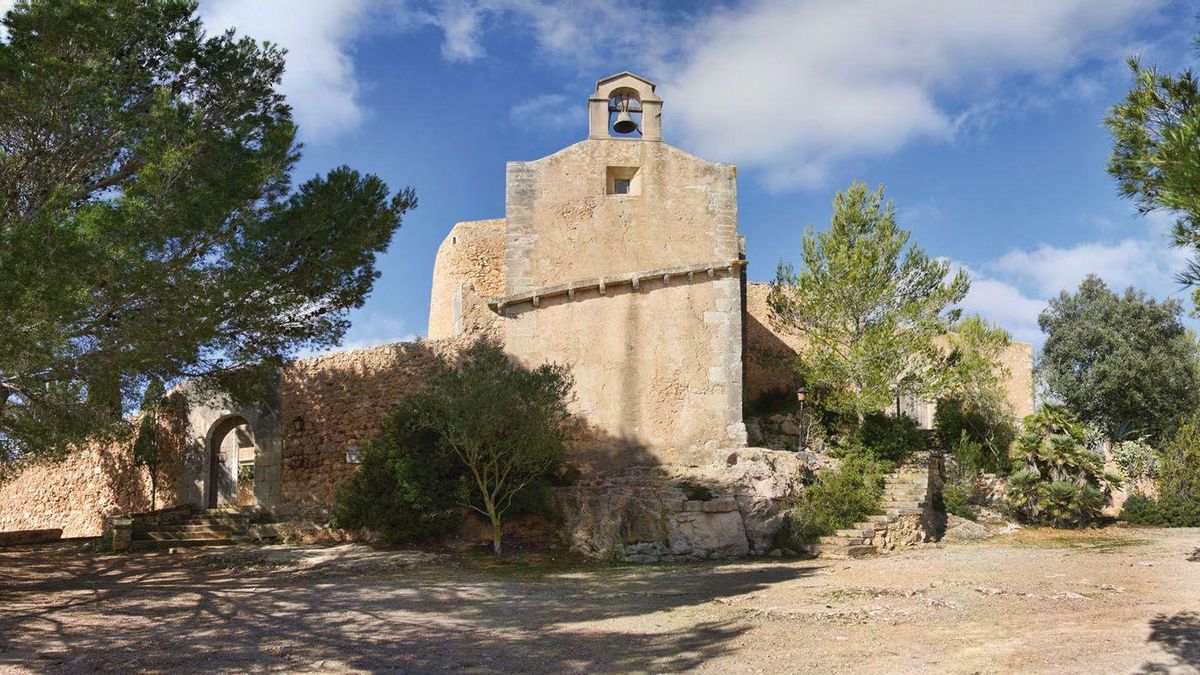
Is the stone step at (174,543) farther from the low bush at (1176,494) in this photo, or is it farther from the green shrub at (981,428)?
the low bush at (1176,494)

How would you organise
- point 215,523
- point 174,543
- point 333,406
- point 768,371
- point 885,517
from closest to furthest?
point 885,517
point 174,543
point 215,523
point 333,406
point 768,371

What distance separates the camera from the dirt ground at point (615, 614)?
26.0 ft

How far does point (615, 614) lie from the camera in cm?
1002

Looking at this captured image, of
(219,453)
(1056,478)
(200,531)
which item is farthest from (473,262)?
(1056,478)

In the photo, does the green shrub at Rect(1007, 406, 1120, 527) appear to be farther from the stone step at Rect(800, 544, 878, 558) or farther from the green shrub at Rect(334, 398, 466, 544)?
the green shrub at Rect(334, 398, 466, 544)

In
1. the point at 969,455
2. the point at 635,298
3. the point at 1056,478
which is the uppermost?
the point at 635,298

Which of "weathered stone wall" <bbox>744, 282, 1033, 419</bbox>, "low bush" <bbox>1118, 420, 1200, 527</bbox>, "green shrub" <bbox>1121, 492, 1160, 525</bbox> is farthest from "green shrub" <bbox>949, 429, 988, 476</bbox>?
"low bush" <bbox>1118, 420, 1200, 527</bbox>

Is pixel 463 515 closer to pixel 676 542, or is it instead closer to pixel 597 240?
pixel 676 542

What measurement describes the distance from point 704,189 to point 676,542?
8.10 m

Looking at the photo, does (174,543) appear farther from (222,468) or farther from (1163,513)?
(1163,513)

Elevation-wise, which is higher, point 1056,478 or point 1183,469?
point 1183,469

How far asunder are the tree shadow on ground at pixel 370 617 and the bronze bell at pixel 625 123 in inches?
382

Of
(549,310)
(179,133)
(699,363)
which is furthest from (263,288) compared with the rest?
(699,363)

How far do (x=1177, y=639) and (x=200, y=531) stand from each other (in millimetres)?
16352
